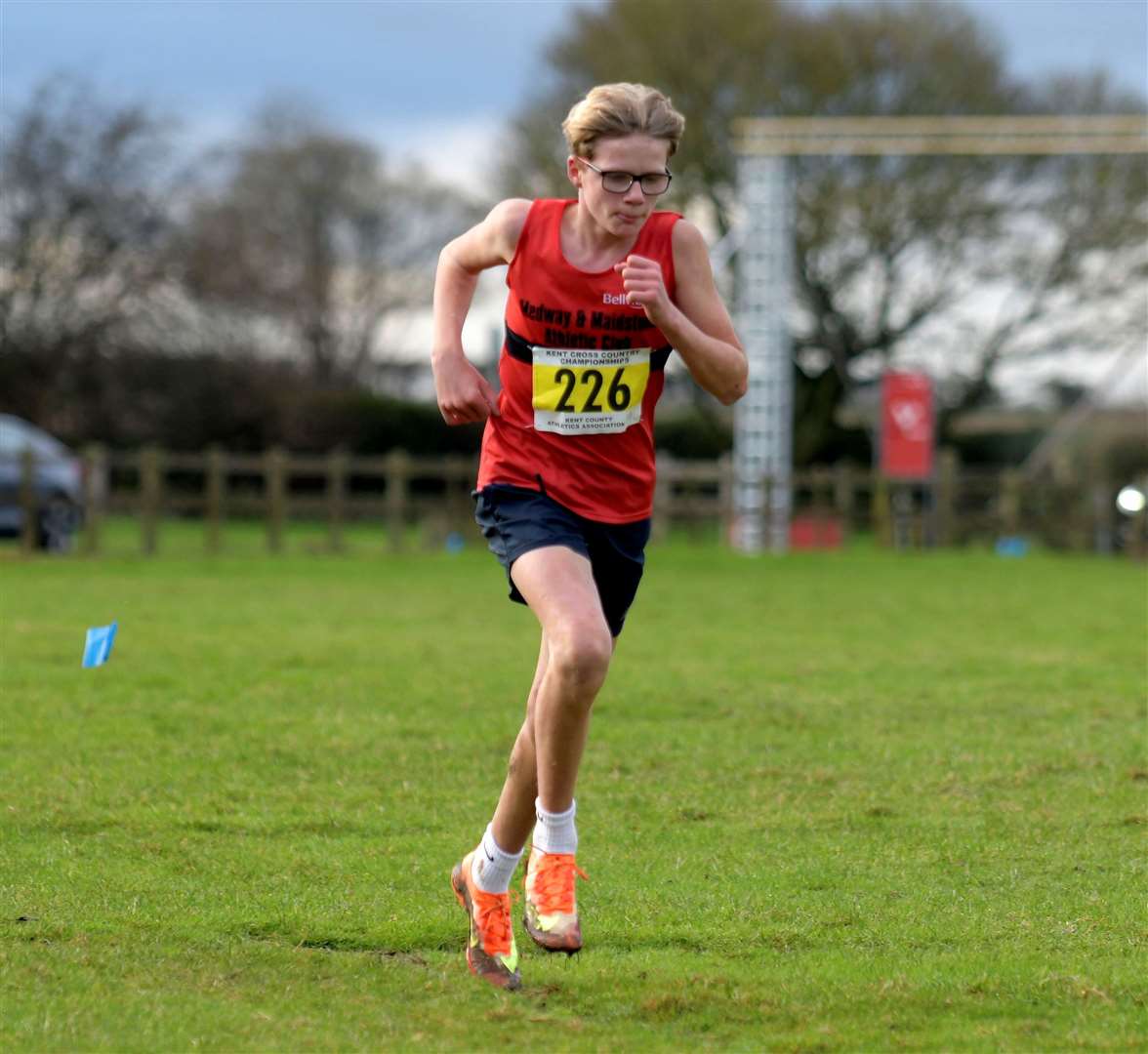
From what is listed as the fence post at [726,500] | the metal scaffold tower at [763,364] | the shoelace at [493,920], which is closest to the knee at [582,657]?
the shoelace at [493,920]

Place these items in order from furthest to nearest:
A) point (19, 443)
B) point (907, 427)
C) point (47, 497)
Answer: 1. point (907, 427)
2. point (19, 443)
3. point (47, 497)

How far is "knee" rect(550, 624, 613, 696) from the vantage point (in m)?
4.48

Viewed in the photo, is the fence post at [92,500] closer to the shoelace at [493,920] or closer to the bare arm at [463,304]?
the bare arm at [463,304]

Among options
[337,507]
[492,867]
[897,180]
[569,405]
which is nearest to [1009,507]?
[897,180]

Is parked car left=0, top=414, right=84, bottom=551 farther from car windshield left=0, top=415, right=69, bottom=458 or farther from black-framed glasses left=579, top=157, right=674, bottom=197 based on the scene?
black-framed glasses left=579, top=157, right=674, bottom=197

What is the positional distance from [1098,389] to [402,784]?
104 feet

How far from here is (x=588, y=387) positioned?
15.6 feet

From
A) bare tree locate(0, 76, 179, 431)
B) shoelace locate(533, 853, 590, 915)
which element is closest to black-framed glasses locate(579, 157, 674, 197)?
shoelace locate(533, 853, 590, 915)

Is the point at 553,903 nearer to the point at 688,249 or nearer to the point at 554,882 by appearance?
the point at 554,882

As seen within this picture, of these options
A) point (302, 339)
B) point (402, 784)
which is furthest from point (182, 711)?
point (302, 339)

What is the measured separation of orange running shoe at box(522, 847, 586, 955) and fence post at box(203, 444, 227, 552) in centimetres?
2103

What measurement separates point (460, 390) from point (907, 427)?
89.1 ft

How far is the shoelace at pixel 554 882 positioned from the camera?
183 inches

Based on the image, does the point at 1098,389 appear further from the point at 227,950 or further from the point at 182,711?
the point at 227,950
